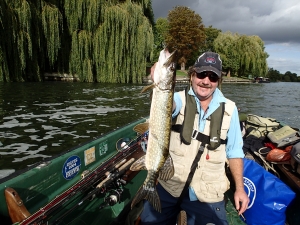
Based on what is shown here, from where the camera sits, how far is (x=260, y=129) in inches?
243

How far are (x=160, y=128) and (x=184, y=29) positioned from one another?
41135mm

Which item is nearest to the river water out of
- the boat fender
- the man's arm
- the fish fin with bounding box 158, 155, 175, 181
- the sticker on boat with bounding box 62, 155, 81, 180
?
the sticker on boat with bounding box 62, 155, 81, 180

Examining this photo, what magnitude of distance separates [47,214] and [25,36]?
1449 centimetres

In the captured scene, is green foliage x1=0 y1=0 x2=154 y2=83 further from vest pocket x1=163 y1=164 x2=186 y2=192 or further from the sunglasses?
vest pocket x1=163 y1=164 x2=186 y2=192

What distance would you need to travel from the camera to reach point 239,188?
2.42 metres

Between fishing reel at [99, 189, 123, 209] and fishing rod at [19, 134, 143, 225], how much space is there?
0.85 ft

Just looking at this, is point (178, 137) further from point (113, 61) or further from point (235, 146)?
point (113, 61)

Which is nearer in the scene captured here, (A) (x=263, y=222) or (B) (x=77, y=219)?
(B) (x=77, y=219)

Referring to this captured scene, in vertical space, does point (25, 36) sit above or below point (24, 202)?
above

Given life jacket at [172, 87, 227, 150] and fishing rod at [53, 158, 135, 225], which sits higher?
life jacket at [172, 87, 227, 150]

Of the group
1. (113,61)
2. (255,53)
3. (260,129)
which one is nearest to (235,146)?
(260,129)

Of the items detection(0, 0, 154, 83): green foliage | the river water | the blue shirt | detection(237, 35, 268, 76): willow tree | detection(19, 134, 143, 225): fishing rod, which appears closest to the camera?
detection(19, 134, 143, 225): fishing rod

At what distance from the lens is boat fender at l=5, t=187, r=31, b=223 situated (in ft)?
7.68

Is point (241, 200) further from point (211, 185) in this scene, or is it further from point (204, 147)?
point (204, 147)
